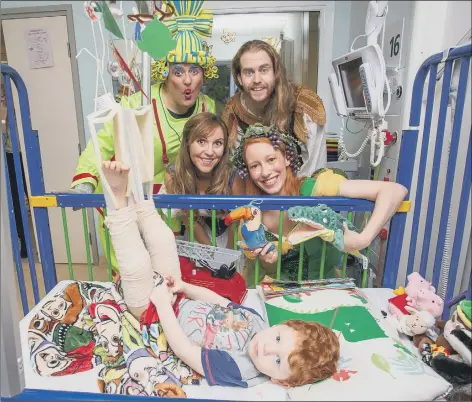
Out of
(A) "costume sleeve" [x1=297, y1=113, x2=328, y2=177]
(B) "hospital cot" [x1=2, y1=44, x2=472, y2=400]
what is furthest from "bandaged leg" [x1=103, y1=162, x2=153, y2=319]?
(A) "costume sleeve" [x1=297, y1=113, x2=328, y2=177]

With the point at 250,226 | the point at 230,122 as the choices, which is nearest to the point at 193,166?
the point at 230,122

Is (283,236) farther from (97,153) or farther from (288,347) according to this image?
(97,153)

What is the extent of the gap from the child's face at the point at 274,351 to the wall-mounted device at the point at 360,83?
0.72 meters

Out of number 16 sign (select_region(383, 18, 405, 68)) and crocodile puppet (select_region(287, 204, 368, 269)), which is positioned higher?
number 16 sign (select_region(383, 18, 405, 68))

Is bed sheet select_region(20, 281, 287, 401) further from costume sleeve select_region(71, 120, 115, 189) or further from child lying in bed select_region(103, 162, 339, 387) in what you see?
costume sleeve select_region(71, 120, 115, 189)

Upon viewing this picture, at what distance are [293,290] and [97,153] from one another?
75 cm

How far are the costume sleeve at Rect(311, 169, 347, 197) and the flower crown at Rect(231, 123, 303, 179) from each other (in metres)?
0.10

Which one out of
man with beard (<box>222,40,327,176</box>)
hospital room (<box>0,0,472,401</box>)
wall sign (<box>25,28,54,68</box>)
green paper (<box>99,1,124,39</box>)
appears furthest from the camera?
man with beard (<box>222,40,327,176</box>)

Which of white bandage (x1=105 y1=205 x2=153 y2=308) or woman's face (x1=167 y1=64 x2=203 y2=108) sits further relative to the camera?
woman's face (x1=167 y1=64 x2=203 y2=108)

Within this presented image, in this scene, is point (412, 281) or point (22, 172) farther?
point (22, 172)

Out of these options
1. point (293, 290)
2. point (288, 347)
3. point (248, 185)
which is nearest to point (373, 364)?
point (288, 347)

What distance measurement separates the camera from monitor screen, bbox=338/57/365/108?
1.22 meters

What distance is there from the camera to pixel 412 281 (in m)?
1.13

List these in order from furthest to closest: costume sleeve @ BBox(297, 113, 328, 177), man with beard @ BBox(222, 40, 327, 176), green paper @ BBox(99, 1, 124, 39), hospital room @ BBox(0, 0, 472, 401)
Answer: costume sleeve @ BBox(297, 113, 328, 177) → man with beard @ BBox(222, 40, 327, 176) → hospital room @ BBox(0, 0, 472, 401) → green paper @ BBox(99, 1, 124, 39)
